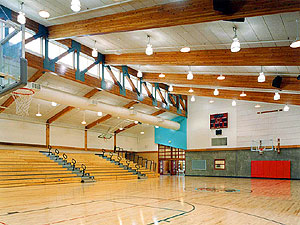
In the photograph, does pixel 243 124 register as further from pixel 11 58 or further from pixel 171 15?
pixel 11 58

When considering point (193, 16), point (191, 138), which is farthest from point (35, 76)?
point (191, 138)

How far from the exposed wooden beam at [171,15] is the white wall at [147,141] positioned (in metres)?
19.8

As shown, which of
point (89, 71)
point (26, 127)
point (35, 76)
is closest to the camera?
point (35, 76)

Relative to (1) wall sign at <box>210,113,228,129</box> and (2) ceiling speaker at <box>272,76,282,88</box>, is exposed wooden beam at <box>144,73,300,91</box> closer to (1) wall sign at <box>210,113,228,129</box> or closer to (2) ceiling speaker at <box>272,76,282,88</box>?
(2) ceiling speaker at <box>272,76,282,88</box>

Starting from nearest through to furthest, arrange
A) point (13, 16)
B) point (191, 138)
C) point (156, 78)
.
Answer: point (13, 16) → point (156, 78) → point (191, 138)

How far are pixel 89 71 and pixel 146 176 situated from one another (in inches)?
419

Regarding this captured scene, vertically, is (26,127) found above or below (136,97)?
below

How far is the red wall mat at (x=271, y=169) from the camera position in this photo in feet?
70.4

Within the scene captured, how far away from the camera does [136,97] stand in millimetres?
20000

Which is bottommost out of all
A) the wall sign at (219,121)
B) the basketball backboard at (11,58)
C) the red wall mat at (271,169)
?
the red wall mat at (271,169)

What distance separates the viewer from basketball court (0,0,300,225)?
7328mm

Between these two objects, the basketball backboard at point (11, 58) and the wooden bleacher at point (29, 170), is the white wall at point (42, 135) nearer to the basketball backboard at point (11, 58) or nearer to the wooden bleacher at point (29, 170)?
the wooden bleacher at point (29, 170)

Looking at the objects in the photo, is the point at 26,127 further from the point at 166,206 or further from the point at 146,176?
the point at 166,206

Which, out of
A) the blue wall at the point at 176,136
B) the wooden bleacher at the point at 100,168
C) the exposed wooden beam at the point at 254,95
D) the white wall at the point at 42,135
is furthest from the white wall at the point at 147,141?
the exposed wooden beam at the point at 254,95
